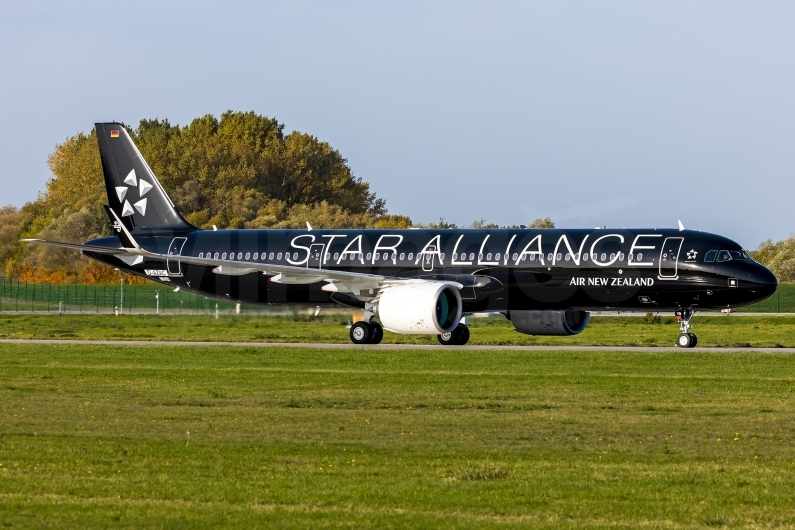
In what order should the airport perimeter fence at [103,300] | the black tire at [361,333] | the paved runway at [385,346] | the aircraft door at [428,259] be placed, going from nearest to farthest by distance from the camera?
1. the paved runway at [385,346]
2. the aircraft door at [428,259]
3. the black tire at [361,333]
4. the airport perimeter fence at [103,300]

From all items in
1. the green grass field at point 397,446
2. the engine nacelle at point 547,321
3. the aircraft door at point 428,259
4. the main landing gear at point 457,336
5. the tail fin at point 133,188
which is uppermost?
the tail fin at point 133,188

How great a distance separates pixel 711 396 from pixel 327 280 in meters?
19.2

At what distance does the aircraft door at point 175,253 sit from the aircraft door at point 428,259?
31.6 feet

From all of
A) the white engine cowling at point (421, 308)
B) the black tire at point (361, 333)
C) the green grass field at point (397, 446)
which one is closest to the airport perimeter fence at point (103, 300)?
the black tire at point (361, 333)

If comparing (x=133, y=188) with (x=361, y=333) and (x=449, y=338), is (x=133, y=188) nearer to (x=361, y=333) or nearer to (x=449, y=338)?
(x=361, y=333)

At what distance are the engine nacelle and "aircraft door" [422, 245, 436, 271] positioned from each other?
3.25 m

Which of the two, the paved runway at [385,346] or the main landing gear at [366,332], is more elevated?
the main landing gear at [366,332]

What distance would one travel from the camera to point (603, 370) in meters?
31.1

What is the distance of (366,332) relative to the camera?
41.2m

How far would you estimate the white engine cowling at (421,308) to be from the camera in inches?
1460

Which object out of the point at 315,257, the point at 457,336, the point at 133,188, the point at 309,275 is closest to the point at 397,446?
the point at 309,275

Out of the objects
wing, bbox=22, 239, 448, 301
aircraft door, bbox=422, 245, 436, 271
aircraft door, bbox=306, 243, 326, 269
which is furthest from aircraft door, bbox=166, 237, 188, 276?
aircraft door, bbox=422, 245, 436, 271

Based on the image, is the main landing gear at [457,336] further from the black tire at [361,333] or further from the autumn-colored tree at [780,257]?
the autumn-colored tree at [780,257]

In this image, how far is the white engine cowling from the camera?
37.1 metres
